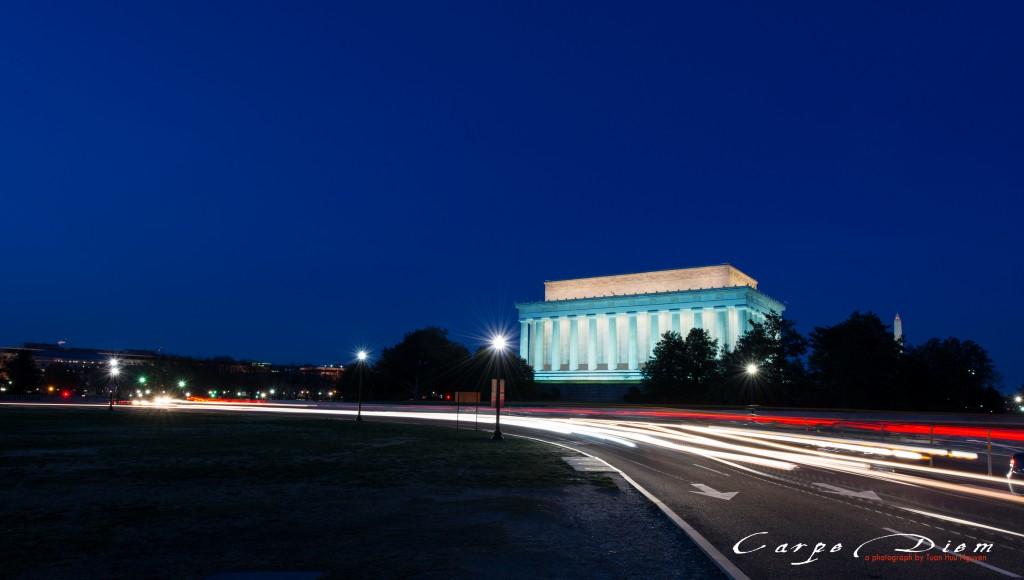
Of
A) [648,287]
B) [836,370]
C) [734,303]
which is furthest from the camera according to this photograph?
[648,287]

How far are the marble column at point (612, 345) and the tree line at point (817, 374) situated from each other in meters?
27.9

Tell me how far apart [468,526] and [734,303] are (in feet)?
341

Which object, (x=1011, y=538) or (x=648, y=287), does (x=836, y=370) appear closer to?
(x=648, y=287)

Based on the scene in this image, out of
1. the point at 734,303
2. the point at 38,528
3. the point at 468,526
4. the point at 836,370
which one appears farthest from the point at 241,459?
the point at 734,303

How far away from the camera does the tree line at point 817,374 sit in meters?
69.2

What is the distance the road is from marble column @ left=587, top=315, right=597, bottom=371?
293 feet

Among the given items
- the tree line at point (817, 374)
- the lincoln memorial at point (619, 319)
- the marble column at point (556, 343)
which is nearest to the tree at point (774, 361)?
the tree line at point (817, 374)

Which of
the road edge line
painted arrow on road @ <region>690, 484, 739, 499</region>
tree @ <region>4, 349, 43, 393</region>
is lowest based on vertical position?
painted arrow on road @ <region>690, 484, 739, 499</region>

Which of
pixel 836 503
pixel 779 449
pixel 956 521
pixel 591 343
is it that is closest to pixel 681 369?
pixel 591 343

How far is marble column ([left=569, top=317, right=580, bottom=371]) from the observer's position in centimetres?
12375

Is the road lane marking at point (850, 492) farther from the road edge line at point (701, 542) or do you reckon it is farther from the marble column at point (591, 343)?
the marble column at point (591, 343)

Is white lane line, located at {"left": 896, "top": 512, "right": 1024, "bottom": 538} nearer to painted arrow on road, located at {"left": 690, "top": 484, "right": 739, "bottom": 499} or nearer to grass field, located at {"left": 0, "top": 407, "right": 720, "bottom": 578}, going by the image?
painted arrow on road, located at {"left": 690, "top": 484, "right": 739, "bottom": 499}

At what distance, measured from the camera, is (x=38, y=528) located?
1062cm

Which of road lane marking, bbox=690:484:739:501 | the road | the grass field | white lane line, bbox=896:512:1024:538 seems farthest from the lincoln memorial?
white lane line, bbox=896:512:1024:538
